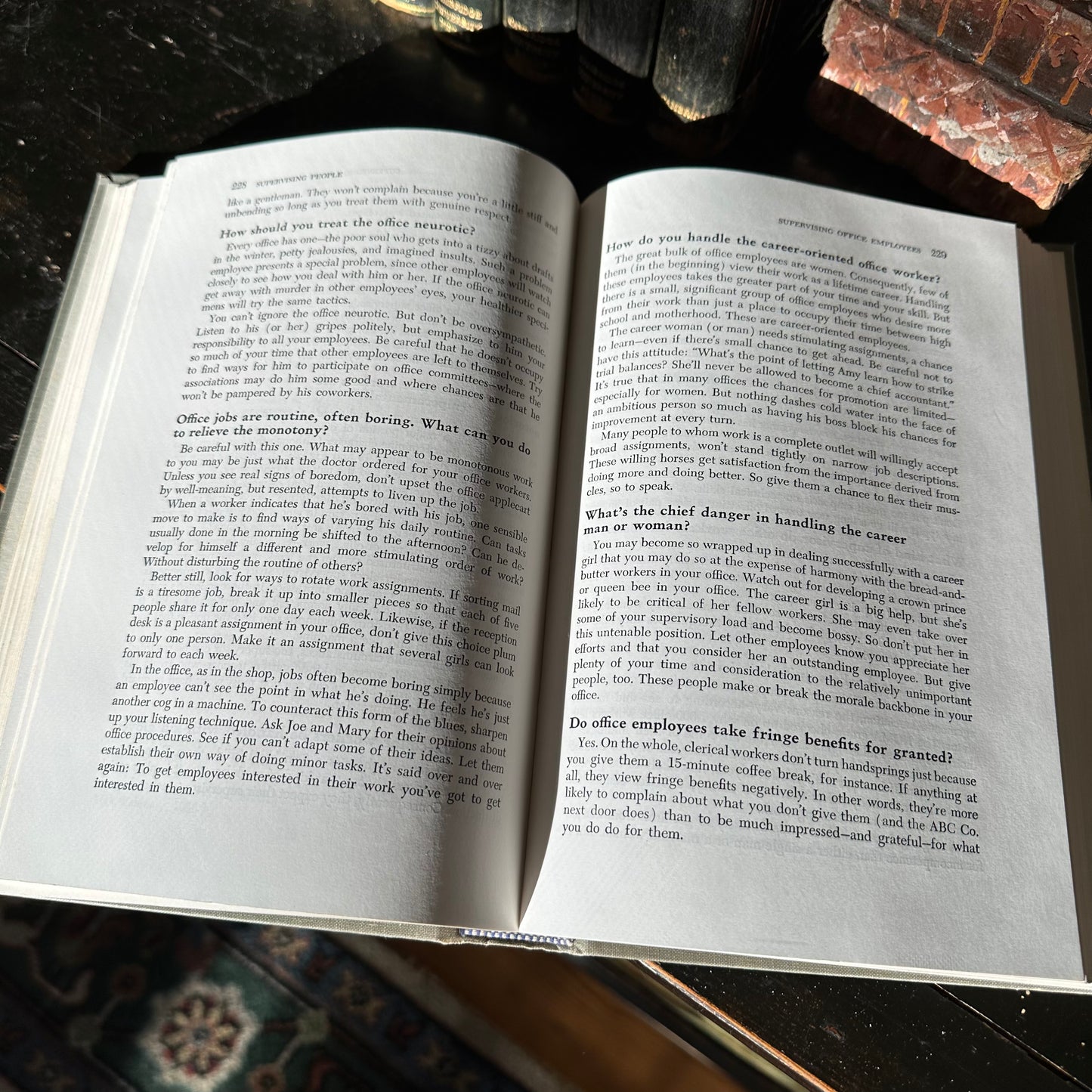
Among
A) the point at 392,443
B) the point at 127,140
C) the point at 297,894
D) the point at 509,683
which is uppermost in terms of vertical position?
the point at 127,140

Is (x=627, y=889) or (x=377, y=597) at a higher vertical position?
(x=377, y=597)

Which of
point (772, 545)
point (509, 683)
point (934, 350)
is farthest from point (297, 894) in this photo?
point (934, 350)

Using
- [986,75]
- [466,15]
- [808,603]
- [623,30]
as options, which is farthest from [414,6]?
[808,603]

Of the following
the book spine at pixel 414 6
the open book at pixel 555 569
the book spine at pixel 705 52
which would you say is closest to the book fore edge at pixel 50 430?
the open book at pixel 555 569

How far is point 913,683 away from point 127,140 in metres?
0.56

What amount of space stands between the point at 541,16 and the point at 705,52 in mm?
107

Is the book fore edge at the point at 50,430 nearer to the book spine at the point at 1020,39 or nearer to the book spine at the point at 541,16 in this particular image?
the book spine at the point at 541,16

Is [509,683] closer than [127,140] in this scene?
Yes

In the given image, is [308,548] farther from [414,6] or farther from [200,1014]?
[200,1014]

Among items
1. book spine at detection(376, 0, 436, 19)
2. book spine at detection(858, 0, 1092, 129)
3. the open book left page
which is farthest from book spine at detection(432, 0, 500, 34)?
book spine at detection(858, 0, 1092, 129)

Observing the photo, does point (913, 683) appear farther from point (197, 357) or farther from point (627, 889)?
point (197, 357)

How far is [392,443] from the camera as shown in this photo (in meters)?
0.45

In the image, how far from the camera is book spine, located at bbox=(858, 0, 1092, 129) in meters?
0.44

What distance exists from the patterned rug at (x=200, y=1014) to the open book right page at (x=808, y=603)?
0.42 meters
